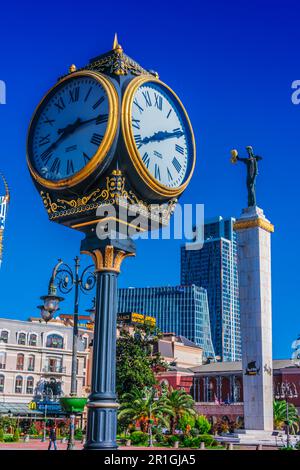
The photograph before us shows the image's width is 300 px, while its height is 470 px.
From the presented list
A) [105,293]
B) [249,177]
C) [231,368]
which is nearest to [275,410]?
[249,177]

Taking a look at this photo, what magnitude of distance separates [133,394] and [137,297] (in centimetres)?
11644

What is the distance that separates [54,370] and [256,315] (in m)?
34.2

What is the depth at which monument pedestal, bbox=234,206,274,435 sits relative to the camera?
33.3 m

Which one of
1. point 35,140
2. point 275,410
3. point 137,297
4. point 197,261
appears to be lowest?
point 275,410

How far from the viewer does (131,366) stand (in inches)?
1908

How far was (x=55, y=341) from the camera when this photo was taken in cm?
6369

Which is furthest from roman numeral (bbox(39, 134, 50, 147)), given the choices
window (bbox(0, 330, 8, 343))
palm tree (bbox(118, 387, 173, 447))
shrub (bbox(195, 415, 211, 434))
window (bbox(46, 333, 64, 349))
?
window (bbox(46, 333, 64, 349))

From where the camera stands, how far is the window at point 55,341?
63344mm

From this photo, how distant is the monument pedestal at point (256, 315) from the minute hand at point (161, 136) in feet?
80.8

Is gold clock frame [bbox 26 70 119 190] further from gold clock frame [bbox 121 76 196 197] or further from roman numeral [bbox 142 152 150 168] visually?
roman numeral [bbox 142 152 150 168]

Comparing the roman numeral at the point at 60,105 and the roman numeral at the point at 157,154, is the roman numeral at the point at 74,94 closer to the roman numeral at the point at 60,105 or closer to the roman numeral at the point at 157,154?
the roman numeral at the point at 60,105

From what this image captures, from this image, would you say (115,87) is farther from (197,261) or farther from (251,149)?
(197,261)
